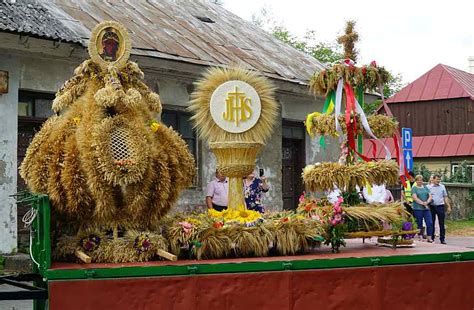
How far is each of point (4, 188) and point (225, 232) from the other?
6.24 m

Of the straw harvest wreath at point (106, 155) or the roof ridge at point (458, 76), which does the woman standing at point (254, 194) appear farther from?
the roof ridge at point (458, 76)

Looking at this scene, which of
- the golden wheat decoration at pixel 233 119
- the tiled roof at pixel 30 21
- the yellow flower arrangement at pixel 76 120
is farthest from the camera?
the tiled roof at pixel 30 21

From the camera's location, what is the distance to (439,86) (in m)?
38.1

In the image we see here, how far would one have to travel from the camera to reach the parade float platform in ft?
14.0

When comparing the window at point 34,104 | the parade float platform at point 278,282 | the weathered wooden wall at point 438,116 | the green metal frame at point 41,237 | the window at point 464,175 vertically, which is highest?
the weathered wooden wall at point 438,116

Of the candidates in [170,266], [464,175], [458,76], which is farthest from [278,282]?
→ [458,76]

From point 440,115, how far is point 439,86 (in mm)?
1668

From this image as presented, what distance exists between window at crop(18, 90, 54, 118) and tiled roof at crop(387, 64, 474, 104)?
1140 inches

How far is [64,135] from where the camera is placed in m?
4.89

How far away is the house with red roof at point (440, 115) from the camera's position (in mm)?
35938

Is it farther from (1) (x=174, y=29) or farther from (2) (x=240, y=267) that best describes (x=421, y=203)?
(2) (x=240, y=267)

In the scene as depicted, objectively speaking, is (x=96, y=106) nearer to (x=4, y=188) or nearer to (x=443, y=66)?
(x=4, y=188)

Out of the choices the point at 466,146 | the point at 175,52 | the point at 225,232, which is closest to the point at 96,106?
the point at 225,232

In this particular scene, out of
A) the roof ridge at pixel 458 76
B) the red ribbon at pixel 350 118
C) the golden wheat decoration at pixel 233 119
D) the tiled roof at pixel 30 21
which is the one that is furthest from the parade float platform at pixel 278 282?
the roof ridge at pixel 458 76
